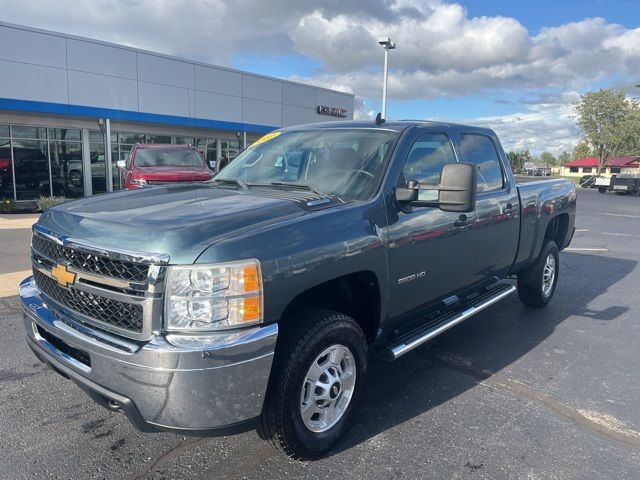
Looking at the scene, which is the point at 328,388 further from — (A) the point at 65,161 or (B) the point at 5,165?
(A) the point at 65,161

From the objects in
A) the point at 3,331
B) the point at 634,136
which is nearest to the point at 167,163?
the point at 3,331

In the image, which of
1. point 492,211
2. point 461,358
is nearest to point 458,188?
point 492,211

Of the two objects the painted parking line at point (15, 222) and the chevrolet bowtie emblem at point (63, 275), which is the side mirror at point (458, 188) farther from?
the painted parking line at point (15, 222)

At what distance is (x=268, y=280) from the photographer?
97.6 inches

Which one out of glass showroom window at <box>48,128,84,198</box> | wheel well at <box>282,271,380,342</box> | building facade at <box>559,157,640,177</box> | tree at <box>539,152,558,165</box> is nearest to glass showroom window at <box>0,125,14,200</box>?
glass showroom window at <box>48,128,84,198</box>

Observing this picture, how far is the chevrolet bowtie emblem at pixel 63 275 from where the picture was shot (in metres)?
2.69

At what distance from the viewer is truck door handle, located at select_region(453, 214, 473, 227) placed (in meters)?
3.92

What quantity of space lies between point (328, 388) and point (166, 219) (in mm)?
1303

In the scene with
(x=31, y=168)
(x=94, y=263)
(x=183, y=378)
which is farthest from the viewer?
(x=31, y=168)

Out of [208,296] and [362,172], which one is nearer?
[208,296]

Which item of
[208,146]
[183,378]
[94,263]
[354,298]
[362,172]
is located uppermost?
[208,146]

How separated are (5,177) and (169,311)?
1926 cm

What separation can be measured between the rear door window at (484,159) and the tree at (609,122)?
237 ft

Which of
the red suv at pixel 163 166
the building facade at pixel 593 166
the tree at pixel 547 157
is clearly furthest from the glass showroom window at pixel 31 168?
the tree at pixel 547 157
